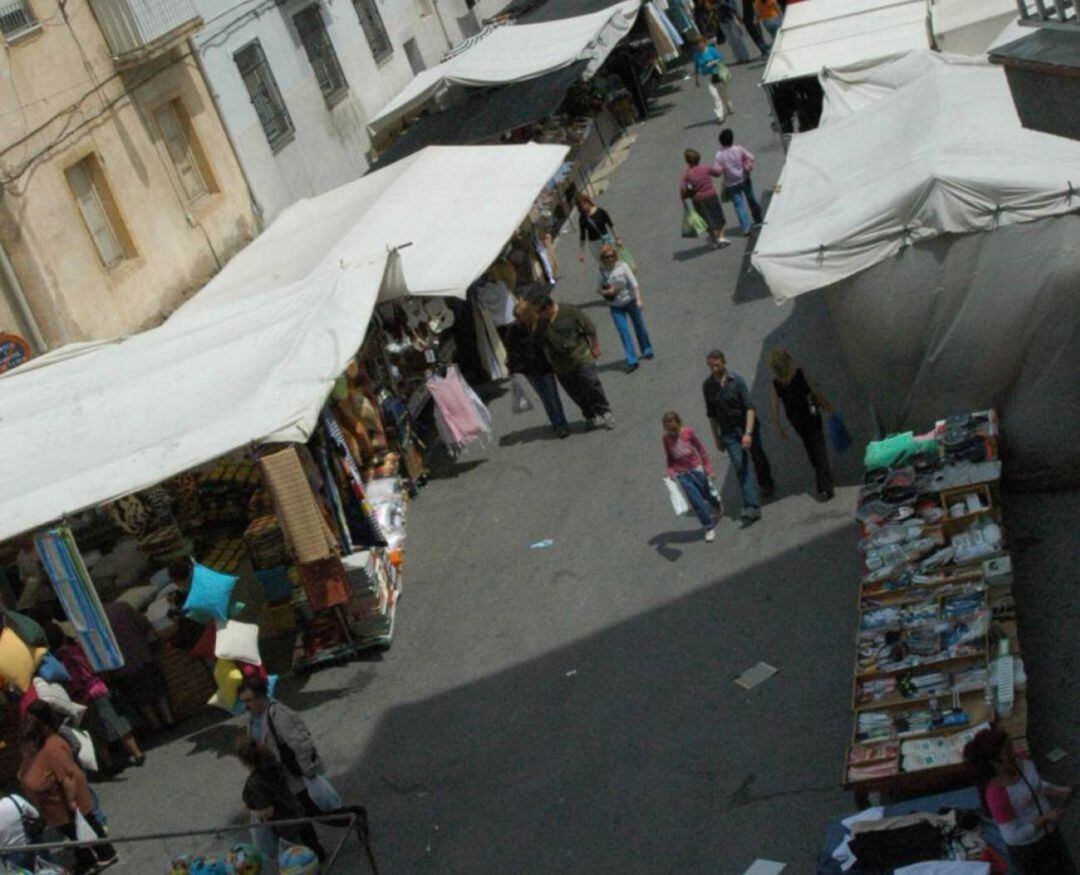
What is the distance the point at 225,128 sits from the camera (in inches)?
962

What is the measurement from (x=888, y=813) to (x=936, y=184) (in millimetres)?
5434

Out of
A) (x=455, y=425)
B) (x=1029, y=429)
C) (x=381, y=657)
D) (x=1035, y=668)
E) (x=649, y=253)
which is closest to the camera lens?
(x=1035, y=668)

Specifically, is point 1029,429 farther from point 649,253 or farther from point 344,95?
point 344,95

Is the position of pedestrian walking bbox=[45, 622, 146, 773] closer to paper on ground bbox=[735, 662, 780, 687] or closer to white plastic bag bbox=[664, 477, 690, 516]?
white plastic bag bbox=[664, 477, 690, 516]

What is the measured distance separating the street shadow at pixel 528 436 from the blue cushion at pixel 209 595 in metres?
4.99

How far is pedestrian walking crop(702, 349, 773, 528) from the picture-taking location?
42.7 ft

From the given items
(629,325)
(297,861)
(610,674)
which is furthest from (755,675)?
(629,325)

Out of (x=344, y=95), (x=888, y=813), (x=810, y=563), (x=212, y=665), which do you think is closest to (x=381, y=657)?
(x=212, y=665)

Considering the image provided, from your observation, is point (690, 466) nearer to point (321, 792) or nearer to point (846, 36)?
point (321, 792)

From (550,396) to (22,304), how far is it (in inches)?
268

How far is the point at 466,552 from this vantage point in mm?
14609

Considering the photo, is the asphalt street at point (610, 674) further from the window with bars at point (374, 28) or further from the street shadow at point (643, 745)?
the window with bars at point (374, 28)

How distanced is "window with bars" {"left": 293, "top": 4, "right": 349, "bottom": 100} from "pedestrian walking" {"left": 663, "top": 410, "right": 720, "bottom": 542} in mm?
17701

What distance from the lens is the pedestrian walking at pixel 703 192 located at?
66.4 ft
